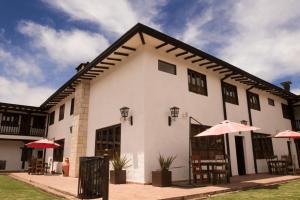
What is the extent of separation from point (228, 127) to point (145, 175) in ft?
10.5

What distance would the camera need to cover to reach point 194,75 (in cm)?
1168

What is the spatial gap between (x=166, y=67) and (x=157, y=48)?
2.95 feet

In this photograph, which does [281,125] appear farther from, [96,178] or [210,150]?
[96,178]

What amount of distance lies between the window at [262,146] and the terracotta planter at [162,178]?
7.41 m

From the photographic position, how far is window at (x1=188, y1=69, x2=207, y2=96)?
11.4 metres

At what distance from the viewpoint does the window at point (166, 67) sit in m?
10.2

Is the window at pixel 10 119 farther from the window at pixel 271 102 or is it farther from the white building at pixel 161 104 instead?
the window at pixel 271 102

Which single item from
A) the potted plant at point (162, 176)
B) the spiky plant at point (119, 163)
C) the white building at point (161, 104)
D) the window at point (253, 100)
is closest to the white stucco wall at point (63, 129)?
the white building at point (161, 104)

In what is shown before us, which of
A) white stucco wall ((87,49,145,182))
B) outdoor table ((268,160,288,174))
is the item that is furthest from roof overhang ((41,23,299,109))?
outdoor table ((268,160,288,174))

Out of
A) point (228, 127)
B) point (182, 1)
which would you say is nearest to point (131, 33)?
point (182, 1)

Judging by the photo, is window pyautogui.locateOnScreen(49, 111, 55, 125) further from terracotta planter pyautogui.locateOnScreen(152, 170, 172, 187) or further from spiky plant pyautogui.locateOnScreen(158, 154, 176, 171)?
terracotta planter pyautogui.locateOnScreen(152, 170, 172, 187)

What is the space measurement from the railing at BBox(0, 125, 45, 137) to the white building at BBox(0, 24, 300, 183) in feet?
23.0

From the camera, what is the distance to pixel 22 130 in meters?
Result: 21.5

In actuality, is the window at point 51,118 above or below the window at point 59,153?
above
